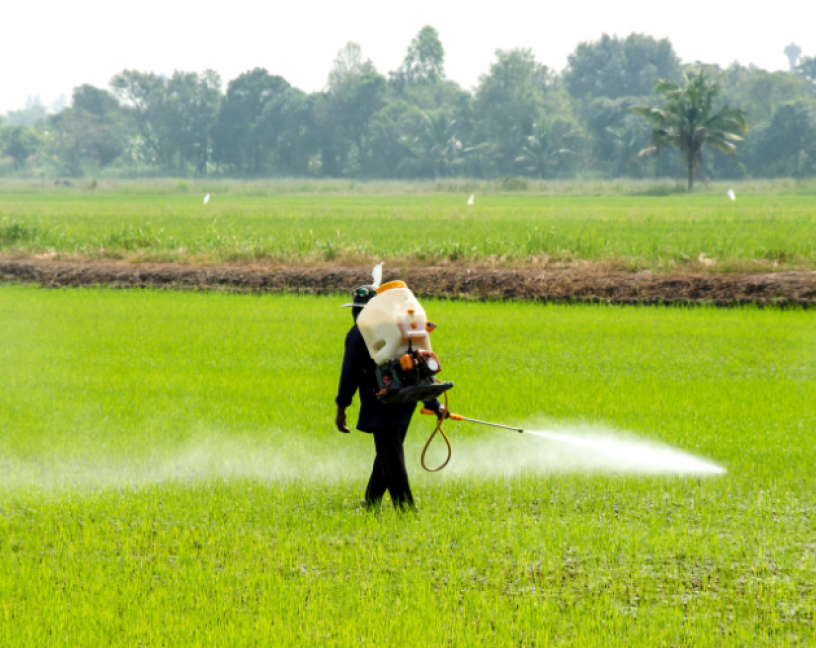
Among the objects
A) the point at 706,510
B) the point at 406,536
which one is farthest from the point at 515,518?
the point at 706,510

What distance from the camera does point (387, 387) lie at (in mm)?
5082

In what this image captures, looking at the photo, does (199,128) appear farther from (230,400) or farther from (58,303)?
(230,400)

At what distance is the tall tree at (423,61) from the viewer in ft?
345

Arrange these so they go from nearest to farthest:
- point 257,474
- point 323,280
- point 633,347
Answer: point 257,474 → point 633,347 → point 323,280

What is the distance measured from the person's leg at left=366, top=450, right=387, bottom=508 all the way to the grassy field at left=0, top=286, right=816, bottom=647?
0.15m

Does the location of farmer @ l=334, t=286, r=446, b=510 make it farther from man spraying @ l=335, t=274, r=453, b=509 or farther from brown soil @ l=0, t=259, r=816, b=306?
brown soil @ l=0, t=259, r=816, b=306

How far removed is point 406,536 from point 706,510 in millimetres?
2035

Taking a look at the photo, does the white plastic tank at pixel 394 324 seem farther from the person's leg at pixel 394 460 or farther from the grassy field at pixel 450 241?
the grassy field at pixel 450 241

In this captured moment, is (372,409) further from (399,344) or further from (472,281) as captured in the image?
(472,281)

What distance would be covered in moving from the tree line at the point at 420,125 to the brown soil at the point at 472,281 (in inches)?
2181

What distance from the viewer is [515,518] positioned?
18.8 feet

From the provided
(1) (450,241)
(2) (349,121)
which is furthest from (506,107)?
(1) (450,241)

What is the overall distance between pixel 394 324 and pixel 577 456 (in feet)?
9.71

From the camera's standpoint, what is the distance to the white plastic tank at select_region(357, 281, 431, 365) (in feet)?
16.5
